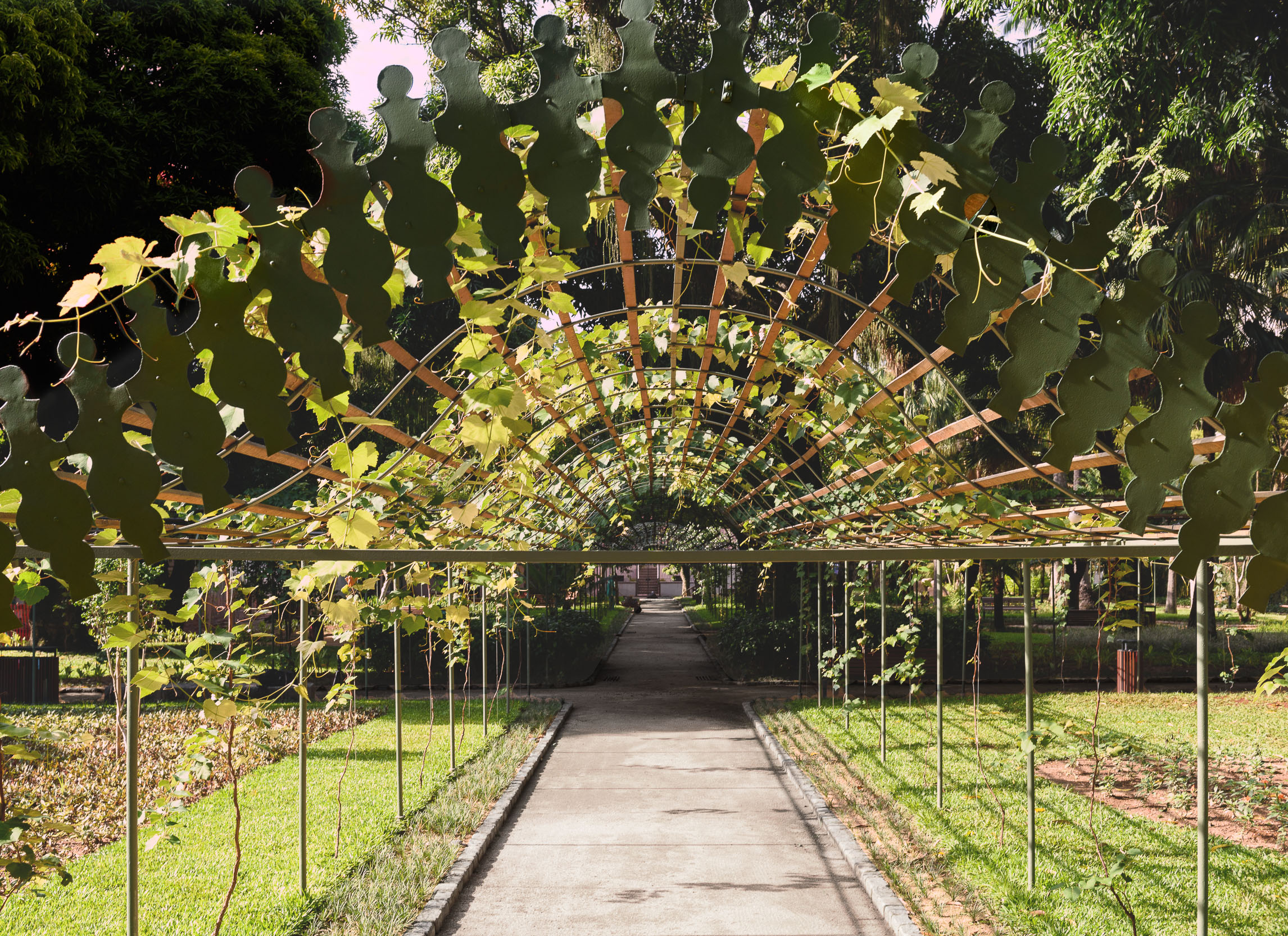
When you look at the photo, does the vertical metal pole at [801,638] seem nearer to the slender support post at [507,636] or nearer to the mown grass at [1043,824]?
the mown grass at [1043,824]

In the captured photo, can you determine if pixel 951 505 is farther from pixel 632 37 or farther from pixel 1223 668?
pixel 1223 668

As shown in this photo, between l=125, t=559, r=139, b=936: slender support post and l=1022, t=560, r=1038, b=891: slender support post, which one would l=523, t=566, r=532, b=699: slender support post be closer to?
l=1022, t=560, r=1038, b=891: slender support post

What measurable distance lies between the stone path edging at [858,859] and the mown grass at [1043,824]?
1.11 ft

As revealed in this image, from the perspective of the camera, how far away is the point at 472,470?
3891 mm

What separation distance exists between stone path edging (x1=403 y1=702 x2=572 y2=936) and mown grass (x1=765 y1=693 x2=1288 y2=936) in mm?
2773

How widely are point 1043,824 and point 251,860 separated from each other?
19.1 ft

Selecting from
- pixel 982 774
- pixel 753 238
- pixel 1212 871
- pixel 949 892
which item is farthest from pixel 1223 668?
pixel 753 238

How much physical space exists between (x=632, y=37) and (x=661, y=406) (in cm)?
407

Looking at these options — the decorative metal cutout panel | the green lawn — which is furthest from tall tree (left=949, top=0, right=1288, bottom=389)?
the decorative metal cutout panel

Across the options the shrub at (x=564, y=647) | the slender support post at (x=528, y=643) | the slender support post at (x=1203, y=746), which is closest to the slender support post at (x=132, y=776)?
the slender support post at (x=1203, y=746)

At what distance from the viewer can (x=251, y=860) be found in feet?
19.8

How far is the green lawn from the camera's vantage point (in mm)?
4914

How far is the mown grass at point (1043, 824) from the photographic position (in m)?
4.98

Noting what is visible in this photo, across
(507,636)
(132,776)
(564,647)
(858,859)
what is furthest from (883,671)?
(564,647)
